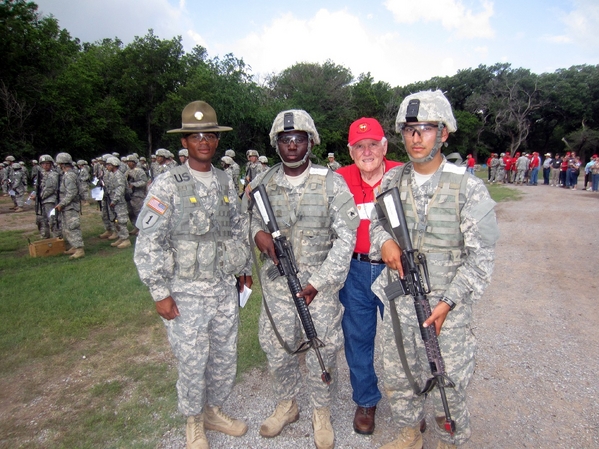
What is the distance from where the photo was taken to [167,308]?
8.61 feet

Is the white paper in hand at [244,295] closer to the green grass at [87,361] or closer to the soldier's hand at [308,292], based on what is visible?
the soldier's hand at [308,292]

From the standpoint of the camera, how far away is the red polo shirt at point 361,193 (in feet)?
9.43

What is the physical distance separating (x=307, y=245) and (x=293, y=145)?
2.42 ft

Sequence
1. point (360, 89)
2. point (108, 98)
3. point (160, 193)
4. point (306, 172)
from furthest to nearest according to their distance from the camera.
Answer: point (360, 89), point (108, 98), point (306, 172), point (160, 193)

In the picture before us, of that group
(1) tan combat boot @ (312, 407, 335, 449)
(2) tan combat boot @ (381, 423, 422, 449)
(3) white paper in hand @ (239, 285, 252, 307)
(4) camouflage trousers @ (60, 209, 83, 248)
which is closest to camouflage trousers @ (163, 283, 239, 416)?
(3) white paper in hand @ (239, 285, 252, 307)

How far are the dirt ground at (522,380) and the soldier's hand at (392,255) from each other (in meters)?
1.40

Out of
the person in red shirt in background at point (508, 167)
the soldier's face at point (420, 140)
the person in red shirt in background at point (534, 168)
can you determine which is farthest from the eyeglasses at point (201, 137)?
the person in red shirt in background at point (508, 167)

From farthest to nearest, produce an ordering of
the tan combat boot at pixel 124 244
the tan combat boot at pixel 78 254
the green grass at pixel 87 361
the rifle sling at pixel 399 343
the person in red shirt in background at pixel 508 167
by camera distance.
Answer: the person in red shirt in background at pixel 508 167, the tan combat boot at pixel 124 244, the tan combat boot at pixel 78 254, the green grass at pixel 87 361, the rifle sling at pixel 399 343

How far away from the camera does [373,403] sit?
2967 millimetres

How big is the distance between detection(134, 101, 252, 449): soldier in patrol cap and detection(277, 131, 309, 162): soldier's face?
49cm

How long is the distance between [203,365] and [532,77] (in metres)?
49.7

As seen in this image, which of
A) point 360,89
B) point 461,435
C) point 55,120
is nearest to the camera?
point 461,435

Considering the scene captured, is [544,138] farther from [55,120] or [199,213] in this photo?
[199,213]

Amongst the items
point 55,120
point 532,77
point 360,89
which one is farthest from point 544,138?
point 55,120
